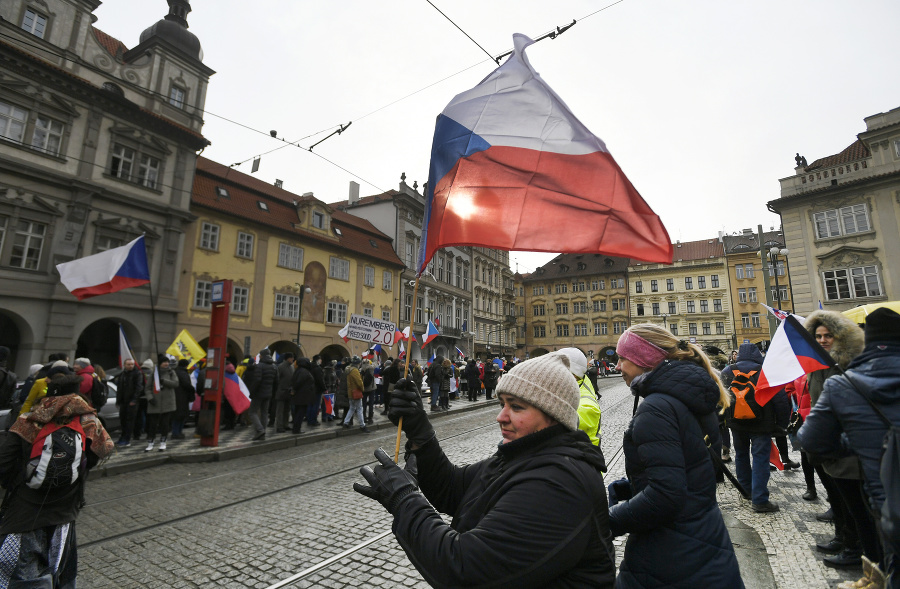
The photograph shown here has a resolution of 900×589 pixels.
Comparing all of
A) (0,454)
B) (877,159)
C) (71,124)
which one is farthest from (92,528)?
(877,159)

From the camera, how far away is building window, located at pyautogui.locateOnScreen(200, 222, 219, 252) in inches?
921

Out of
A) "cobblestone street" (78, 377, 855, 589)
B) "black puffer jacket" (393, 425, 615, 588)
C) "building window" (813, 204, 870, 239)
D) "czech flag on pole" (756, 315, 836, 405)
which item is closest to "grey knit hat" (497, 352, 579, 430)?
"black puffer jacket" (393, 425, 615, 588)

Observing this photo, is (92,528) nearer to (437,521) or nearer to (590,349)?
(437,521)

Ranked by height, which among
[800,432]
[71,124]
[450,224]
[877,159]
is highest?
[877,159]

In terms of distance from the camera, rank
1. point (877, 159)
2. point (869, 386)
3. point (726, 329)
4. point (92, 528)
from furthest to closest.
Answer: point (726, 329) < point (877, 159) < point (92, 528) < point (869, 386)

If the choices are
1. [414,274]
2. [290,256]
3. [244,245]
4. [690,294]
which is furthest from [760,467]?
[690,294]

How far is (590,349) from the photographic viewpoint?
60500 millimetres

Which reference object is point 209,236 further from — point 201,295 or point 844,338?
point 844,338

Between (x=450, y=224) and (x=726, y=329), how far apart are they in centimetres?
A: 5959

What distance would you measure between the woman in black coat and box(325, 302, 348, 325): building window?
1140 inches

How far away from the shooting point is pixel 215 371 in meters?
10.3

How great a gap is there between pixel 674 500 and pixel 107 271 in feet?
52.3

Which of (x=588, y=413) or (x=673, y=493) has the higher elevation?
(x=588, y=413)

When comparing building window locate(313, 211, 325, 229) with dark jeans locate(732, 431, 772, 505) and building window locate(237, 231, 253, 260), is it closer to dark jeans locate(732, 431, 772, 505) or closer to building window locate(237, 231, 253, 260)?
building window locate(237, 231, 253, 260)
